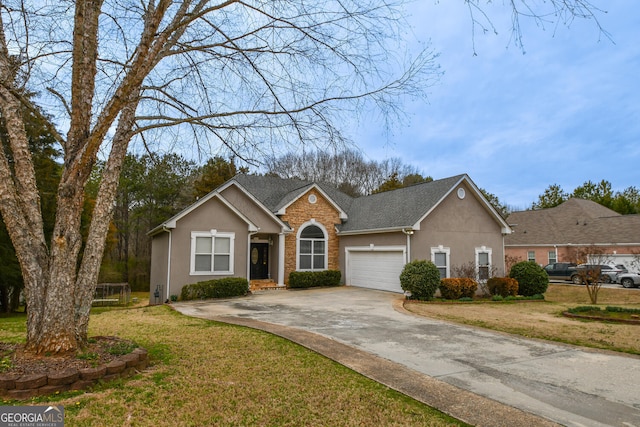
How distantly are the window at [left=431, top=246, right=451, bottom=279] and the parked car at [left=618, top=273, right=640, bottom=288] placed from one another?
575 inches

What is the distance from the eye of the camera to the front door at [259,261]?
66.5 ft

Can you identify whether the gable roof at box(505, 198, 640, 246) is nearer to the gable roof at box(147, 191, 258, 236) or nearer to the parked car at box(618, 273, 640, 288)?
the parked car at box(618, 273, 640, 288)

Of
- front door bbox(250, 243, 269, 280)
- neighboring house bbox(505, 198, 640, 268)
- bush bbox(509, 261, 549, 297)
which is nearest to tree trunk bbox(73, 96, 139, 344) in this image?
front door bbox(250, 243, 269, 280)

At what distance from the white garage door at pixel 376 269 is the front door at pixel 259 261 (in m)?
4.50

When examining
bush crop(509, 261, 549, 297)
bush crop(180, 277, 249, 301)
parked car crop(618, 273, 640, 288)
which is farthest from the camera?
parked car crop(618, 273, 640, 288)

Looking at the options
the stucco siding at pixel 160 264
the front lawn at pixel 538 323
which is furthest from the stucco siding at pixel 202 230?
the front lawn at pixel 538 323

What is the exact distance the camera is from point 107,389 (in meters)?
4.59

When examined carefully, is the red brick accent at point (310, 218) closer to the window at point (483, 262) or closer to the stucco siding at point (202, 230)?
the stucco siding at point (202, 230)

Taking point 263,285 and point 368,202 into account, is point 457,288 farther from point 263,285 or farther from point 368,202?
point 263,285

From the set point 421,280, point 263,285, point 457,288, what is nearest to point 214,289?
point 263,285

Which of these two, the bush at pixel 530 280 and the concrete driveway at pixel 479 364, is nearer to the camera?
the concrete driveway at pixel 479 364

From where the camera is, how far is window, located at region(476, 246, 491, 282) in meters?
18.6

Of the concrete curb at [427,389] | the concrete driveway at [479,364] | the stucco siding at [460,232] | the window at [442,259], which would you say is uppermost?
the stucco siding at [460,232]

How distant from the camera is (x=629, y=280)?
23.7 metres
